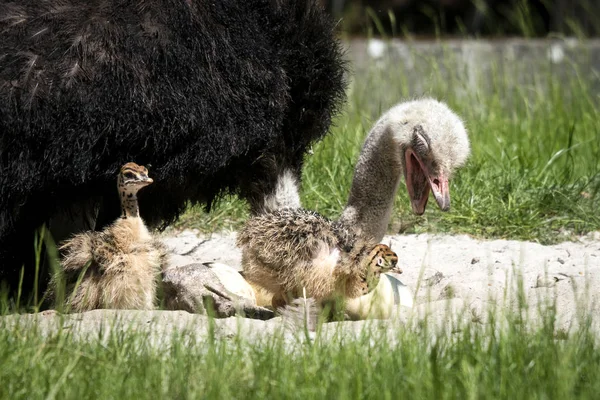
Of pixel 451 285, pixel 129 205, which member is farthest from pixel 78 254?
pixel 451 285

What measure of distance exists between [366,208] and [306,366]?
6.12 feet

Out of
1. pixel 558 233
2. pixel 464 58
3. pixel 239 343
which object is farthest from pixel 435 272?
pixel 464 58

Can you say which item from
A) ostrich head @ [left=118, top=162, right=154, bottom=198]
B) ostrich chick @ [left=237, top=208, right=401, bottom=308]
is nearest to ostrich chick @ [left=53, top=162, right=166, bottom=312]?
ostrich head @ [left=118, top=162, right=154, bottom=198]

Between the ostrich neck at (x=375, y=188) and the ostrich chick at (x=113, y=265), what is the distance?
43.0 inches

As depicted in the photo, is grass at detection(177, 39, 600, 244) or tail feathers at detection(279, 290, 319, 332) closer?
tail feathers at detection(279, 290, 319, 332)

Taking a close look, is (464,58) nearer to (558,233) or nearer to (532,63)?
(532,63)

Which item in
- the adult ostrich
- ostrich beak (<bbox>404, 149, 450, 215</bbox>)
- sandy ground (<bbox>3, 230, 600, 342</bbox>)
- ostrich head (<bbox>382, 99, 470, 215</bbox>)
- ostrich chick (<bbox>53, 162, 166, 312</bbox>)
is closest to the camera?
sandy ground (<bbox>3, 230, 600, 342</bbox>)

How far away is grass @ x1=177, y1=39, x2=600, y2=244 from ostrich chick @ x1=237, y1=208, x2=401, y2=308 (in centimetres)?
106

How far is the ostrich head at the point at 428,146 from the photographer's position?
473 centimetres

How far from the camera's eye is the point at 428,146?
4734 millimetres

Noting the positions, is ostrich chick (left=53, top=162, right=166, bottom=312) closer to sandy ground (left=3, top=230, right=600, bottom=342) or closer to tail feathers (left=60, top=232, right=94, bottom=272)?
tail feathers (left=60, top=232, right=94, bottom=272)

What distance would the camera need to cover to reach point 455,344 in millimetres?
3533

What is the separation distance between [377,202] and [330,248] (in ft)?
1.65

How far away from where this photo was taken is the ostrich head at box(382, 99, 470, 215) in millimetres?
4730
